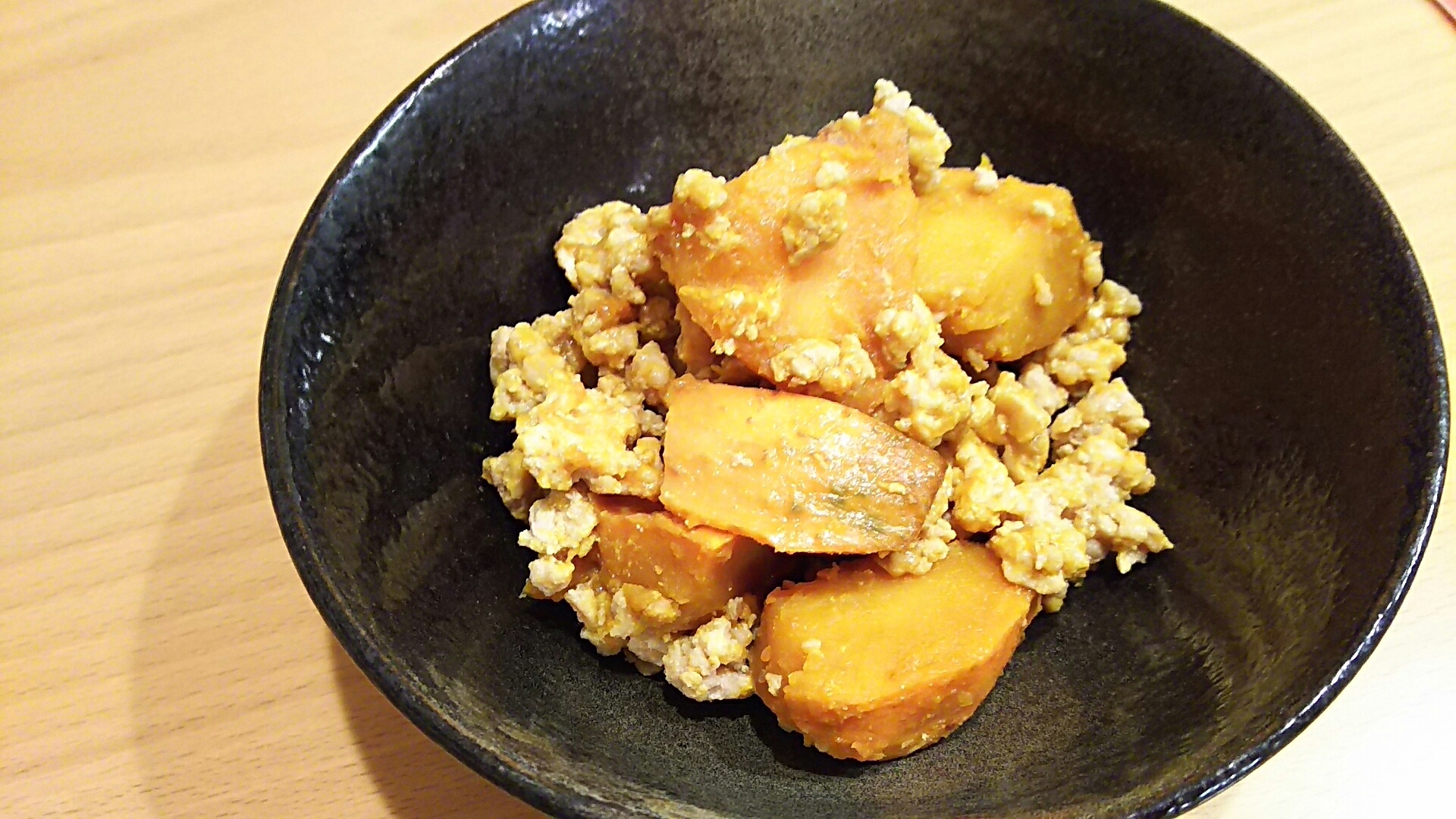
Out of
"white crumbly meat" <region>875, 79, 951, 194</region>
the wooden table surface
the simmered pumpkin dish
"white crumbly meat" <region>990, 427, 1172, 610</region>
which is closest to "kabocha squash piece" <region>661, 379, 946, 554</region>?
the simmered pumpkin dish

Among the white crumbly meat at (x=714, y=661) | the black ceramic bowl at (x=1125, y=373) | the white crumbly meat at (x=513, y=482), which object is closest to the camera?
the black ceramic bowl at (x=1125, y=373)

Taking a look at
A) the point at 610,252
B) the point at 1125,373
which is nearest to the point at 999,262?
the point at 1125,373

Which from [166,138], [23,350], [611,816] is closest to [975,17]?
[611,816]

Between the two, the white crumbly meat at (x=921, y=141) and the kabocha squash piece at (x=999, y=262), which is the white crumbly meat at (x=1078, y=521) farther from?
the white crumbly meat at (x=921, y=141)

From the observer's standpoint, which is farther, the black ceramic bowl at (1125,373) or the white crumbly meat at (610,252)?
the white crumbly meat at (610,252)

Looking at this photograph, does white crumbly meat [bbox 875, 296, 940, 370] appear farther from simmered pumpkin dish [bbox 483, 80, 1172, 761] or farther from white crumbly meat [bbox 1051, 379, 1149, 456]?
white crumbly meat [bbox 1051, 379, 1149, 456]

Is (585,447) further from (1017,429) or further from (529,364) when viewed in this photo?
(1017,429)

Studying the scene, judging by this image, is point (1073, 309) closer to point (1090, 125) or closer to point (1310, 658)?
point (1090, 125)

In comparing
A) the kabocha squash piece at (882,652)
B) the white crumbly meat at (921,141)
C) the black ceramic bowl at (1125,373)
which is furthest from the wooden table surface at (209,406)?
the white crumbly meat at (921,141)
